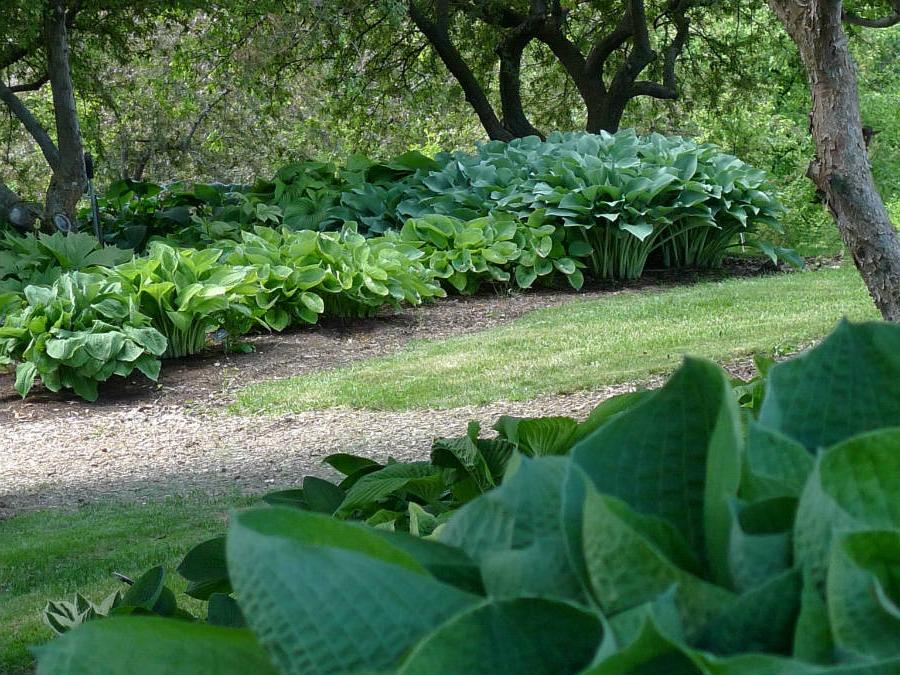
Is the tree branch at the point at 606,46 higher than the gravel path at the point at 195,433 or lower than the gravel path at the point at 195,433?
higher

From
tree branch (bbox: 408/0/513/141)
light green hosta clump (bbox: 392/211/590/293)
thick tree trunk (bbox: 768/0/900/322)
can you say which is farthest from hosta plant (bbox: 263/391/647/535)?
tree branch (bbox: 408/0/513/141)

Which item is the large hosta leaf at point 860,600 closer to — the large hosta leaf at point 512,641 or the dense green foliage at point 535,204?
the large hosta leaf at point 512,641

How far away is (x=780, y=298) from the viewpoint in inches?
379

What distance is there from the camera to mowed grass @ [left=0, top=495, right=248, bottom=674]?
3696 millimetres

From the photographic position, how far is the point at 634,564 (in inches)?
22.1

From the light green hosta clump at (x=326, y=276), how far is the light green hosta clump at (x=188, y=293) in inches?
12.2

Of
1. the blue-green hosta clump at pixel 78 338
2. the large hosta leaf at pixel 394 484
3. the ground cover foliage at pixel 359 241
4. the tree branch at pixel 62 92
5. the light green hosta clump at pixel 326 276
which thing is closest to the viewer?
the large hosta leaf at pixel 394 484

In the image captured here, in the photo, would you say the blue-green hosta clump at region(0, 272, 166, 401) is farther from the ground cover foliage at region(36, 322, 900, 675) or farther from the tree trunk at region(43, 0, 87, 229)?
the ground cover foliage at region(36, 322, 900, 675)

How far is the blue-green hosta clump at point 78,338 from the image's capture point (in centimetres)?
768

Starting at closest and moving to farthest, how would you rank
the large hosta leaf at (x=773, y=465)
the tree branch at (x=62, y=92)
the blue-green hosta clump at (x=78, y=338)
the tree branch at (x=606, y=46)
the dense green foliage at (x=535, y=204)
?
1. the large hosta leaf at (x=773, y=465)
2. the blue-green hosta clump at (x=78, y=338)
3. the dense green foliage at (x=535, y=204)
4. the tree branch at (x=62, y=92)
5. the tree branch at (x=606, y=46)

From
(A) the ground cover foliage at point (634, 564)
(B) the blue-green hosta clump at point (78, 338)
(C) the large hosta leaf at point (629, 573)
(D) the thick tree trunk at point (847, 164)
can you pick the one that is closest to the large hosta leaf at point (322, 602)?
(A) the ground cover foliage at point (634, 564)

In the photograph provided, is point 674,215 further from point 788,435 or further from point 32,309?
point 788,435

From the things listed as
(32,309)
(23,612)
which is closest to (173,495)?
(23,612)

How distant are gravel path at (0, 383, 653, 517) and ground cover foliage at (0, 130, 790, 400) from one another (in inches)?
32.8
